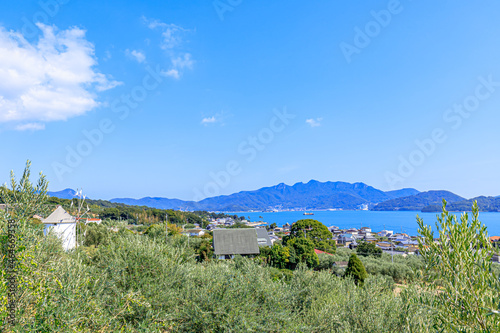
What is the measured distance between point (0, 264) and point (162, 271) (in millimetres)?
4880

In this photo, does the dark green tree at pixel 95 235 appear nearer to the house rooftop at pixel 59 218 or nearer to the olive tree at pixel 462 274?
the house rooftop at pixel 59 218

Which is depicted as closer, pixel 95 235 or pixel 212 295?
pixel 212 295

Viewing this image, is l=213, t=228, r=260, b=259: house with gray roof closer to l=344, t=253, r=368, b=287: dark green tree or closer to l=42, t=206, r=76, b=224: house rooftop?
l=344, t=253, r=368, b=287: dark green tree

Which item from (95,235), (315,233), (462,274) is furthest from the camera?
(315,233)

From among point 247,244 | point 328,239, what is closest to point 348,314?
point 247,244

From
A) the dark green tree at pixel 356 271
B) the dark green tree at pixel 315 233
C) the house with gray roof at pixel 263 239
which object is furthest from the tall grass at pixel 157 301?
the house with gray roof at pixel 263 239

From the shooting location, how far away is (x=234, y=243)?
36500 millimetres

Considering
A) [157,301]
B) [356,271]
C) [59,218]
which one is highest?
[59,218]

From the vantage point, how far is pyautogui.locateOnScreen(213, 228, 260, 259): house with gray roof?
35062mm

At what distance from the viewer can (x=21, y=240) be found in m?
5.21

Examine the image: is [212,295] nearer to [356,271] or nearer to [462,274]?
[462,274]

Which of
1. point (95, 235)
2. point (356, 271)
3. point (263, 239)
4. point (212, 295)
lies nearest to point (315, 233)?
point (263, 239)

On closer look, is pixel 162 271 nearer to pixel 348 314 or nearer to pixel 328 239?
pixel 348 314

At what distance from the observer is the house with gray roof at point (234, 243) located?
35062 mm
